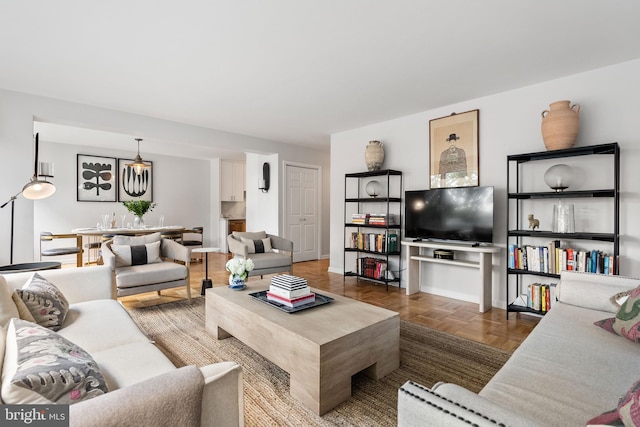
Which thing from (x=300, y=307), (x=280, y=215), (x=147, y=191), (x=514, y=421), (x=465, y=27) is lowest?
(x=300, y=307)

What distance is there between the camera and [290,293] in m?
2.21

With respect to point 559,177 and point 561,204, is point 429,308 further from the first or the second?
point 559,177

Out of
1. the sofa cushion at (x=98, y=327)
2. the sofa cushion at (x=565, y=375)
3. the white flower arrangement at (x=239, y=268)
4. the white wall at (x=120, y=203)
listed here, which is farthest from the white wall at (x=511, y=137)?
the white wall at (x=120, y=203)

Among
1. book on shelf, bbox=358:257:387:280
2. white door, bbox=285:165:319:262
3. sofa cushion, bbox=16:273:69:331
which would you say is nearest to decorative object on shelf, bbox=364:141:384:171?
book on shelf, bbox=358:257:387:280

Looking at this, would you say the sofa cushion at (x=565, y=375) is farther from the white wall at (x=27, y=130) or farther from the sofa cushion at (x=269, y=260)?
the white wall at (x=27, y=130)

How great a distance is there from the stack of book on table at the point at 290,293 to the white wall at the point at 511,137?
7.91ft

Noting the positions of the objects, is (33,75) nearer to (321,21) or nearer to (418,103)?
(321,21)

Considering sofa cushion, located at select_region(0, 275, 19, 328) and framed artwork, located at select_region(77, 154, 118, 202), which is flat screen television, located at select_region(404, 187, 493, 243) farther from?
framed artwork, located at select_region(77, 154, 118, 202)

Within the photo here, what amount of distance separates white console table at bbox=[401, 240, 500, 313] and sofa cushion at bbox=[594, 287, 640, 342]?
1664 mm

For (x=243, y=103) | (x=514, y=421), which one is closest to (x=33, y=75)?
(x=243, y=103)

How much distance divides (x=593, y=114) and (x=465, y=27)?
173 cm

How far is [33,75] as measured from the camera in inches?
120

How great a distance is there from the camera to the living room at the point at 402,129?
9.05 feet

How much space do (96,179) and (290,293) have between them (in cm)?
621
